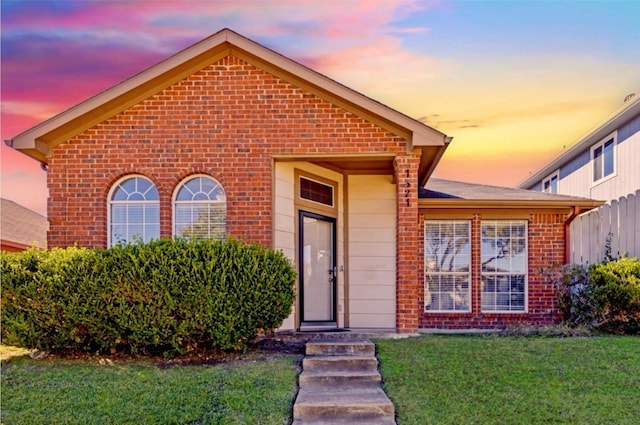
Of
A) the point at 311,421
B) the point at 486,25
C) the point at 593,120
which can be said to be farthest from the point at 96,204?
the point at 593,120

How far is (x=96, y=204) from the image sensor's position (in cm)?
1003

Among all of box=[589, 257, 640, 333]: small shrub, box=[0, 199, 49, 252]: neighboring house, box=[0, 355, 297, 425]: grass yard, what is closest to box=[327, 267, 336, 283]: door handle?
box=[0, 355, 297, 425]: grass yard

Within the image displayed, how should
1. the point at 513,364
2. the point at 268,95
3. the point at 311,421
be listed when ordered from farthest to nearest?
the point at 268,95 → the point at 513,364 → the point at 311,421

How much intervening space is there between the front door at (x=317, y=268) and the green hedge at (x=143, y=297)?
8.26ft

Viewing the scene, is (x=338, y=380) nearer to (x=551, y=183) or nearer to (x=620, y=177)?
(x=620, y=177)

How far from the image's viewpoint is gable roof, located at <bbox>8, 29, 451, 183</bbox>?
9586 mm

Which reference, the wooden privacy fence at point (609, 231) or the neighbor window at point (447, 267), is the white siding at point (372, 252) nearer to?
the neighbor window at point (447, 267)

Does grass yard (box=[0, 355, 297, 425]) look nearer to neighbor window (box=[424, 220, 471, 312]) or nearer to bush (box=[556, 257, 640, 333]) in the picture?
neighbor window (box=[424, 220, 471, 312])

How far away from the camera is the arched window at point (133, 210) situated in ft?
33.3

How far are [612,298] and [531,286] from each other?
2402 millimetres

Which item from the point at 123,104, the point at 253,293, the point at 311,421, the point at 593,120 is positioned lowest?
the point at 311,421

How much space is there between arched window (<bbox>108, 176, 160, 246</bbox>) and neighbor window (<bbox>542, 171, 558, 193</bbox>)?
16.6 meters

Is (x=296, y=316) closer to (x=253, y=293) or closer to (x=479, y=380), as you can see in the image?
(x=253, y=293)

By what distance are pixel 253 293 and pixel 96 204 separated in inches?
149
